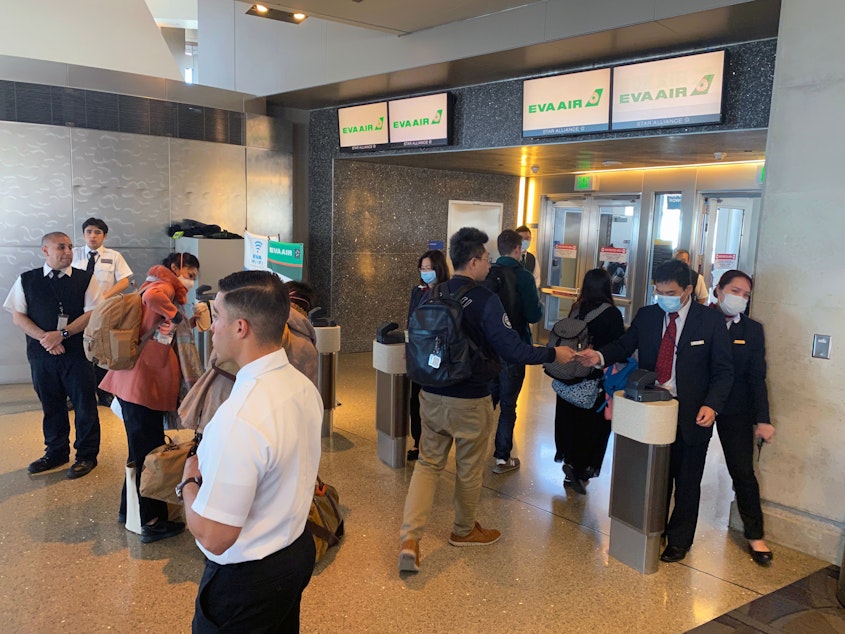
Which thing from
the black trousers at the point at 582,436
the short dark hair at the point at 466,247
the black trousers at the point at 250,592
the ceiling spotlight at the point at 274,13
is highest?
the ceiling spotlight at the point at 274,13

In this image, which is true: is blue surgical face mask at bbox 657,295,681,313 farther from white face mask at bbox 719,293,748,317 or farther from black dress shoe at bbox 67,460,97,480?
black dress shoe at bbox 67,460,97,480

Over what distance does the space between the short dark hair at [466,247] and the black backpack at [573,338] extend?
968 mm

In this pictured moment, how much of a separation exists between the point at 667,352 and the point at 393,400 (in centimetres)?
209

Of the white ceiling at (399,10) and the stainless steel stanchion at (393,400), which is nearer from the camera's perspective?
the stainless steel stanchion at (393,400)

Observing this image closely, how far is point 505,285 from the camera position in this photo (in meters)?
4.84

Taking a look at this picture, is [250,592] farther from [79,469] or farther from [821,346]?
[79,469]

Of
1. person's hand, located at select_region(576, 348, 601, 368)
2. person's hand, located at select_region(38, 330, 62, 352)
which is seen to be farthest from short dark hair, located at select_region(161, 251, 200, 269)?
person's hand, located at select_region(576, 348, 601, 368)

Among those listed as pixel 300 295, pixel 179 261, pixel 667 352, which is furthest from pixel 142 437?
pixel 667 352

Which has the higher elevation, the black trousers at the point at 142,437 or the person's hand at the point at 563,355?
the person's hand at the point at 563,355

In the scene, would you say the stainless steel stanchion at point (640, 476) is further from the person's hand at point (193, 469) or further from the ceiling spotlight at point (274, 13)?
the ceiling spotlight at point (274, 13)

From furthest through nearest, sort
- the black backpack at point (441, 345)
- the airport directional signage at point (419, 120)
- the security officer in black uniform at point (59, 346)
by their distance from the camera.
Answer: the airport directional signage at point (419, 120) < the security officer in black uniform at point (59, 346) < the black backpack at point (441, 345)

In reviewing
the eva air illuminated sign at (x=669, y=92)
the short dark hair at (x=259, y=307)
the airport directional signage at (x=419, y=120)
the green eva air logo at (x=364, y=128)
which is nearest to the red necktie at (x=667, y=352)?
the eva air illuminated sign at (x=669, y=92)

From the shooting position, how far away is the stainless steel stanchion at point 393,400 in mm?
4977

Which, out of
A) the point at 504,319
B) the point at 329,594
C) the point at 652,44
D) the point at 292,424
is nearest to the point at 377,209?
the point at 652,44
